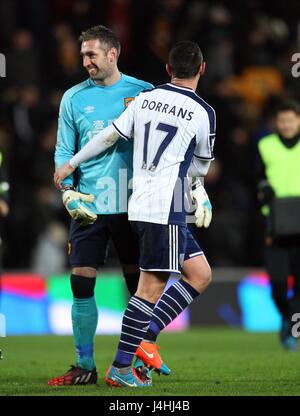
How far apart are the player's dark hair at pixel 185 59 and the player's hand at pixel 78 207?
37.9 inches

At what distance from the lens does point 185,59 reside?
269 inches

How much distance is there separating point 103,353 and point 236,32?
7.16 m

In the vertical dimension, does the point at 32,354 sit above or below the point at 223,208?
below

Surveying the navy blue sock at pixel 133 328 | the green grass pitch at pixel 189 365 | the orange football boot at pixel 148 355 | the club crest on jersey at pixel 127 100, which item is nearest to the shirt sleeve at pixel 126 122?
the club crest on jersey at pixel 127 100

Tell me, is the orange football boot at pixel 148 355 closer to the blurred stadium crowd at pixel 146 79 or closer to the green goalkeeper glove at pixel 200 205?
the green goalkeeper glove at pixel 200 205

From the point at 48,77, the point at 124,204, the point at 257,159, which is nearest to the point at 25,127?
the point at 48,77

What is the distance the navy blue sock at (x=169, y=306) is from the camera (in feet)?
23.4

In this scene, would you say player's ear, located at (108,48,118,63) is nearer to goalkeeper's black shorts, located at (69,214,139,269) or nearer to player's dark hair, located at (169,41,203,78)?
player's dark hair, located at (169,41,203,78)

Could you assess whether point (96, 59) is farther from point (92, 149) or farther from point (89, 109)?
point (92, 149)

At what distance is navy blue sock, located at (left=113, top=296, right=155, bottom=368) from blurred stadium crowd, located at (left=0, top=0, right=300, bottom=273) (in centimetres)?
634

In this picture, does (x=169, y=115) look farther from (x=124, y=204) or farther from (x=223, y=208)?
(x=223, y=208)

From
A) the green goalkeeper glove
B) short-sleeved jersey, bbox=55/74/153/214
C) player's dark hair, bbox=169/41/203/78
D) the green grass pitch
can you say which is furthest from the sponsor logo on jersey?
the green grass pitch

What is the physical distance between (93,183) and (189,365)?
2023 millimetres

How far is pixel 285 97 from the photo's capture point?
15156 millimetres
